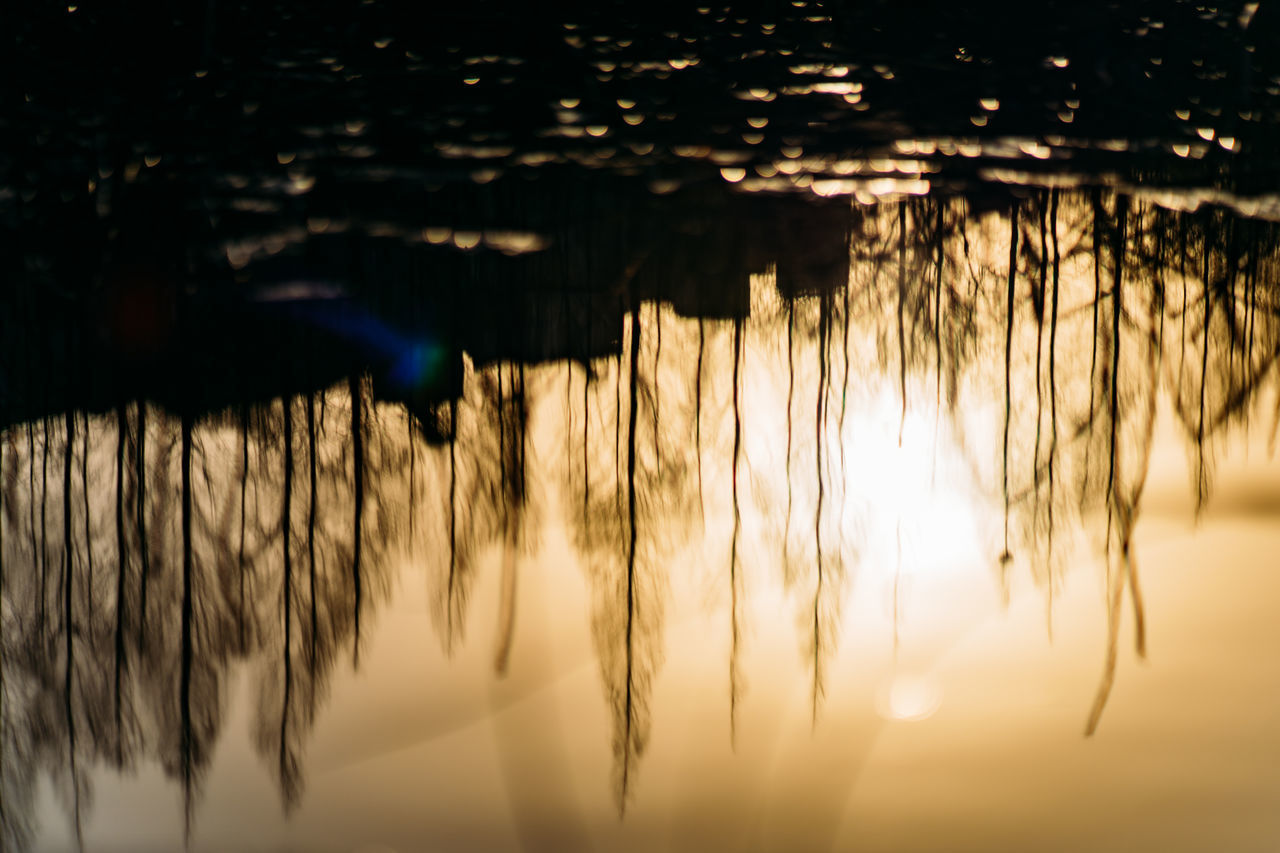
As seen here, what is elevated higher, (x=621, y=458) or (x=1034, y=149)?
(x=1034, y=149)

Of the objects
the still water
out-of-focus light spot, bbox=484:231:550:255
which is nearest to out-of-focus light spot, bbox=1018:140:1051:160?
the still water

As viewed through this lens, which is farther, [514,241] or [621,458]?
[514,241]

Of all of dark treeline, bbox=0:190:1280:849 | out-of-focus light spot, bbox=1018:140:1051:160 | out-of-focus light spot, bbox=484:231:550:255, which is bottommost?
dark treeline, bbox=0:190:1280:849

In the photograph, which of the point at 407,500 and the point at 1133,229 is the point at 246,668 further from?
the point at 1133,229

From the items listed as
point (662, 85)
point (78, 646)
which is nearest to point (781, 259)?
point (662, 85)

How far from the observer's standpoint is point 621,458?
3.93 feet

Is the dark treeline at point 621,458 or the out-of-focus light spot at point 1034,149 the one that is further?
the out-of-focus light spot at point 1034,149

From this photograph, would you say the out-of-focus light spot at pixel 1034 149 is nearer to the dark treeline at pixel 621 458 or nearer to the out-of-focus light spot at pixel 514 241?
the dark treeline at pixel 621 458

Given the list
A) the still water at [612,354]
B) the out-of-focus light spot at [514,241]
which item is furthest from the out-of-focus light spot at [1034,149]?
the out-of-focus light spot at [514,241]

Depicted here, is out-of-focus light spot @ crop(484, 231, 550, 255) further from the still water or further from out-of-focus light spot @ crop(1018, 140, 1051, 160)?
out-of-focus light spot @ crop(1018, 140, 1051, 160)

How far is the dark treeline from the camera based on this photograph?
1117mm

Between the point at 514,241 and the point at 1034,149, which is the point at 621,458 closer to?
the point at 514,241

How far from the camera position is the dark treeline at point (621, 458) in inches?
44.0

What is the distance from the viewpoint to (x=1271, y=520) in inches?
46.7
